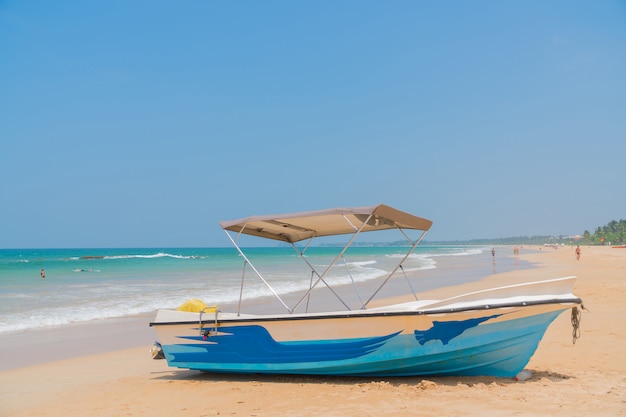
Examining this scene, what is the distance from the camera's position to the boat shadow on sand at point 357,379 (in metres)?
6.21

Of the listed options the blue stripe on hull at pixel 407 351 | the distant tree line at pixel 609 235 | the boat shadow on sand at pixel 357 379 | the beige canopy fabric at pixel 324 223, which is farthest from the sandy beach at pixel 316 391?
the distant tree line at pixel 609 235

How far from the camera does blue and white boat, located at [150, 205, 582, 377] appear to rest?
20.0 ft

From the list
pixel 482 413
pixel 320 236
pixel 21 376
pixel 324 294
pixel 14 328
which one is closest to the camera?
pixel 482 413

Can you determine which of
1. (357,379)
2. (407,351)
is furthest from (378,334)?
(357,379)

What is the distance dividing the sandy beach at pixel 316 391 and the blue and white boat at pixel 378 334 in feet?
0.68

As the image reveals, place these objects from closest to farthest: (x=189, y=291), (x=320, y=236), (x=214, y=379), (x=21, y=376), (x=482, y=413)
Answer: (x=482, y=413), (x=214, y=379), (x=21, y=376), (x=320, y=236), (x=189, y=291)

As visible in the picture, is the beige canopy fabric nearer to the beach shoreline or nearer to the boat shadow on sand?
the beach shoreline

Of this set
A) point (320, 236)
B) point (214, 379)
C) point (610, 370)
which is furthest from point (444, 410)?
point (320, 236)

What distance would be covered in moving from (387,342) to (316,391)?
3.12 ft

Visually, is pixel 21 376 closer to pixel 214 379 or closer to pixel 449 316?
pixel 214 379

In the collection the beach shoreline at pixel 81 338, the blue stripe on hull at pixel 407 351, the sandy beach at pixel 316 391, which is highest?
the blue stripe on hull at pixel 407 351

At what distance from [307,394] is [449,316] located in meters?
1.75

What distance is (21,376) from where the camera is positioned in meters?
7.80

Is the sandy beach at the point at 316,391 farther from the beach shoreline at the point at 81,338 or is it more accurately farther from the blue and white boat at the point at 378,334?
the beach shoreline at the point at 81,338
